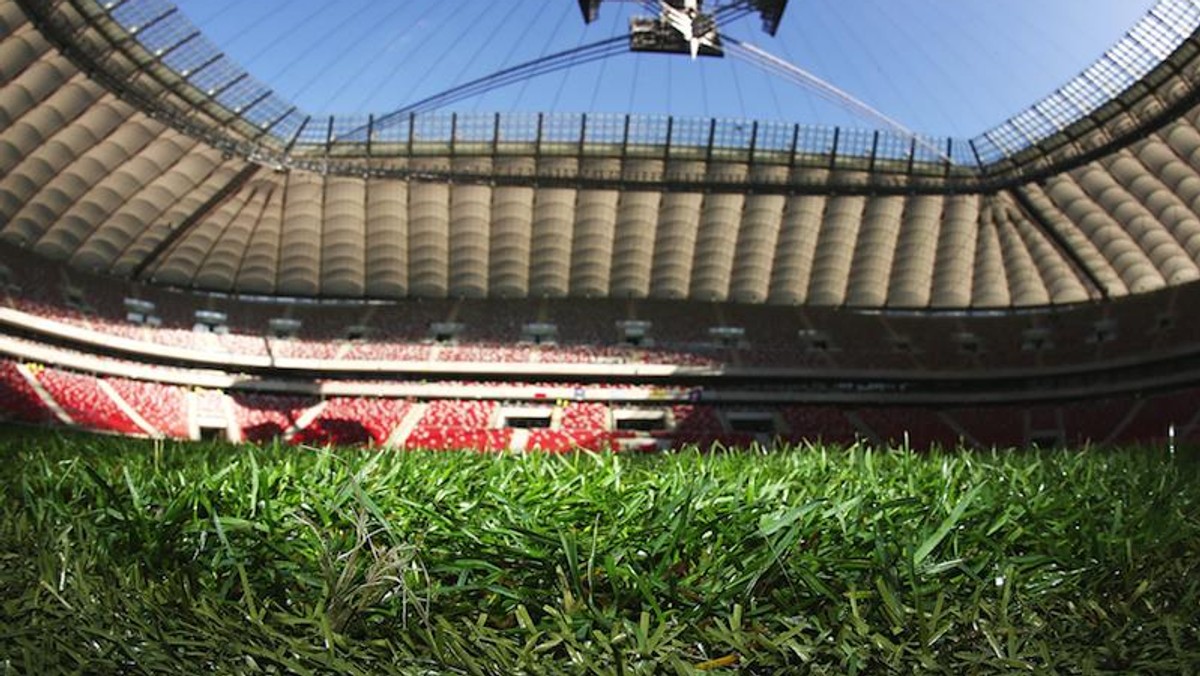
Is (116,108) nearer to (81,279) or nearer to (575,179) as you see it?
(81,279)

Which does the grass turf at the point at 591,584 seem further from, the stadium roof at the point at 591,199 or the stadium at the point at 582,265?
the stadium roof at the point at 591,199

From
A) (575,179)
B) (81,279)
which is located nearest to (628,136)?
(575,179)

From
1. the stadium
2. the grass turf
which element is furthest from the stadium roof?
the grass turf

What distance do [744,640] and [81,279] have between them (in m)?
60.0

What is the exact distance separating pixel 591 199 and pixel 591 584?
177ft

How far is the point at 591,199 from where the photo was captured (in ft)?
181

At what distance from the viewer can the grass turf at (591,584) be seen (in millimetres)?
2164

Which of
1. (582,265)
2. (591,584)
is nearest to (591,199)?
(582,265)

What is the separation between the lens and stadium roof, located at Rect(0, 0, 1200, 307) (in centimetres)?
4497

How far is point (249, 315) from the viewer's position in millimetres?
58344

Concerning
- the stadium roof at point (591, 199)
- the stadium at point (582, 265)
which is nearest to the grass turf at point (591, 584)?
the stadium at point (582, 265)

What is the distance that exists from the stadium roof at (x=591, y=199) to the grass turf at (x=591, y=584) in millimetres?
48390

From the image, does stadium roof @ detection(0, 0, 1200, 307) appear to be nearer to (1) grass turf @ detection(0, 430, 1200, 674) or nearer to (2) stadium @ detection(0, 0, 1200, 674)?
(2) stadium @ detection(0, 0, 1200, 674)

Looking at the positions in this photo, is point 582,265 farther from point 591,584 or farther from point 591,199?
point 591,584
